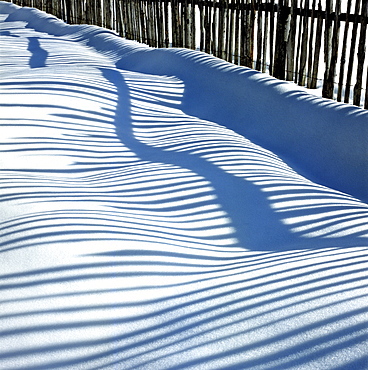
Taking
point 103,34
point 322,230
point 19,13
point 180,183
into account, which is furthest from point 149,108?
point 19,13

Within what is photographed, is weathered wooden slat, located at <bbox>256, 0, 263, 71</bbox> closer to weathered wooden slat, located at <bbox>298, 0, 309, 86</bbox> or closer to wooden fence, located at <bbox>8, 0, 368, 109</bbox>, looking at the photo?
wooden fence, located at <bbox>8, 0, 368, 109</bbox>

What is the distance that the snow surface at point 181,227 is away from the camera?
69.4 inches

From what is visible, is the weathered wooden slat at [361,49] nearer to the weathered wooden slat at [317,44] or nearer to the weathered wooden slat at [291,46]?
the weathered wooden slat at [317,44]

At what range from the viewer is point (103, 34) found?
27.4 ft

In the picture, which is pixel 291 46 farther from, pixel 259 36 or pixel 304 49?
pixel 259 36

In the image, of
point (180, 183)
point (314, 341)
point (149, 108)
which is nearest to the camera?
point (314, 341)

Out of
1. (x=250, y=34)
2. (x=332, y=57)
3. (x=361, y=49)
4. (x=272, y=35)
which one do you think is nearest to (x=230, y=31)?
(x=250, y=34)

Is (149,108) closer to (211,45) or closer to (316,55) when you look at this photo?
(316,55)

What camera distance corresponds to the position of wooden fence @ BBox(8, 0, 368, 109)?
4.66 meters

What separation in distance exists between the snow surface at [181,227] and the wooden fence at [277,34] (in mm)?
654

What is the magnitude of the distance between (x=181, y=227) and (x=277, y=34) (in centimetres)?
364

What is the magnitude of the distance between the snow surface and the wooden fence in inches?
25.7

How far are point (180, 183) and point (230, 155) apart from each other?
59cm

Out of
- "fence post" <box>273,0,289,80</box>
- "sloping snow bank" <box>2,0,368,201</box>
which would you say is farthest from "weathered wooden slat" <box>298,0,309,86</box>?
"sloping snow bank" <box>2,0,368,201</box>
